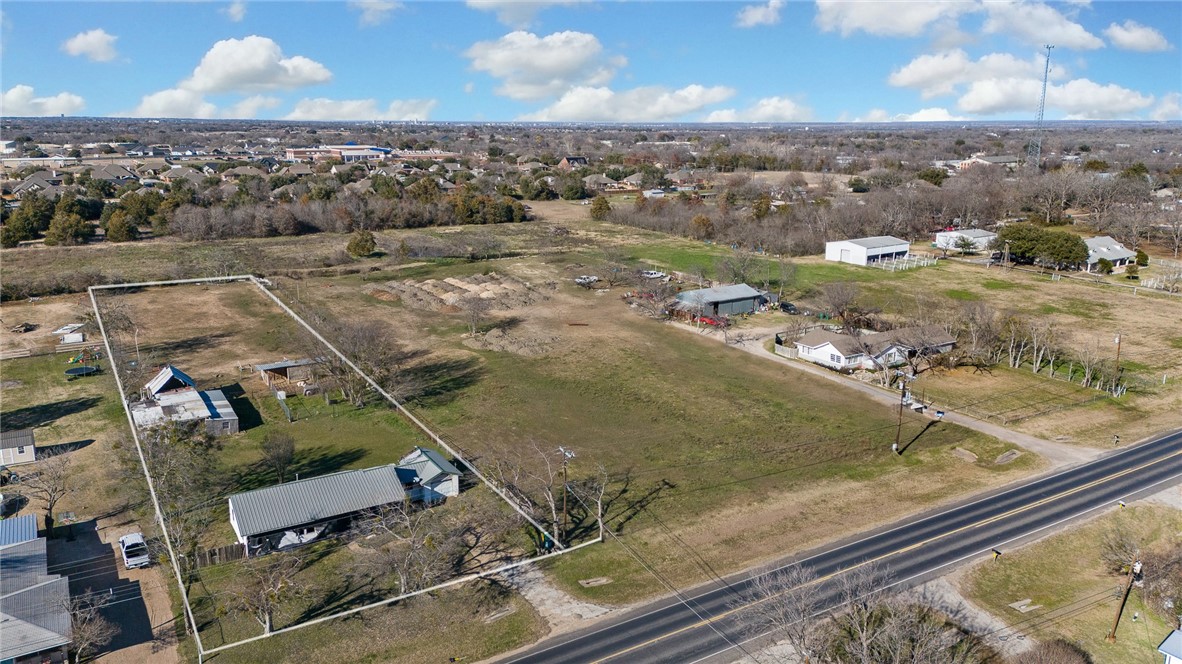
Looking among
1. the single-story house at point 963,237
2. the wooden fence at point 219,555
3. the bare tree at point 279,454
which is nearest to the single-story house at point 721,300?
the bare tree at point 279,454

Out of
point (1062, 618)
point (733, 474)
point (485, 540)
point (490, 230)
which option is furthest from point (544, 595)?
point (490, 230)

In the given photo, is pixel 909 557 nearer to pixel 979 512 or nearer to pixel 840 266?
pixel 979 512

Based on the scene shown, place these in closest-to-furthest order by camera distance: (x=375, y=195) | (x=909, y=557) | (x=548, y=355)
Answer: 1. (x=909, y=557)
2. (x=548, y=355)
3. (x=375, y=195)

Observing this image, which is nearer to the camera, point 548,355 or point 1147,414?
point 1147,414

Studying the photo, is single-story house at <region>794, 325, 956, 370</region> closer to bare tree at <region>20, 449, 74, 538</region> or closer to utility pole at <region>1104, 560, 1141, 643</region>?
utility pole at <region>1104, 560, 1141, 643</region>

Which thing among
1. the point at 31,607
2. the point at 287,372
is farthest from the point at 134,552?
the point at 287,372

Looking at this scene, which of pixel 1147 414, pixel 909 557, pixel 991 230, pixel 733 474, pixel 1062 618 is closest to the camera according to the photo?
pixel 1062 618

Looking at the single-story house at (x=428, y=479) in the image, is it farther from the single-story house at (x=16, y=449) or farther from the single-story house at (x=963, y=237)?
the single-story house at (x=963, y=237)
